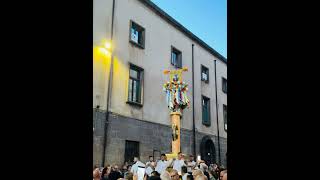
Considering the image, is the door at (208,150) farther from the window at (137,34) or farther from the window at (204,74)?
the window at (137,34)

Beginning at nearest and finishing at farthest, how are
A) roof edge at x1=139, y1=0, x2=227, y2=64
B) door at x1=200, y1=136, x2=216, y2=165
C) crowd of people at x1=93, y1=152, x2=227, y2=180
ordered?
crowd of people at x1=93, y1=152, x2=227, y2=180
roof edge at x1=139, y1=0, x2=227, y2=64
door at x1=200, y1=136, x2=216, y2=165

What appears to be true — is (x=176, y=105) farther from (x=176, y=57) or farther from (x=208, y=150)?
(x=208, y=150)

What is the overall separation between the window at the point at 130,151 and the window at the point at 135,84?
1649mm

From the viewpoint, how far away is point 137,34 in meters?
14.0

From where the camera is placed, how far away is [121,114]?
468 inches

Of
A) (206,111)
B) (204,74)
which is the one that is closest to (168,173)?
(206,111)

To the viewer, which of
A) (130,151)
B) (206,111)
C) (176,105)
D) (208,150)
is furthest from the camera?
(206,111)

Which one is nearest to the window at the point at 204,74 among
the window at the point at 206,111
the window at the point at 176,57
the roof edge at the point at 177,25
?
the window at the point at 206,111

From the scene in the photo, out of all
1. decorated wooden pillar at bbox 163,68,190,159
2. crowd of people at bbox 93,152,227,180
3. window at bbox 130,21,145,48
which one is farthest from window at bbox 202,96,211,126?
crowd of people at bbox 93,152,227,180

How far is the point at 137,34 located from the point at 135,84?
7.75 ft

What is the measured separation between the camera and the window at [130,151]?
11884 mm

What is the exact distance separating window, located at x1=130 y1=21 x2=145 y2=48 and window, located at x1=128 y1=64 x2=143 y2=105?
109cm

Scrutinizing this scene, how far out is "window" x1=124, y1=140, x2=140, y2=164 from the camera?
11.9m

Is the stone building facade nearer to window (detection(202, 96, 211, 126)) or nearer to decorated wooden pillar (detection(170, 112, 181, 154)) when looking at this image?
window (detection(202, 96, 211, 126))
